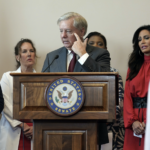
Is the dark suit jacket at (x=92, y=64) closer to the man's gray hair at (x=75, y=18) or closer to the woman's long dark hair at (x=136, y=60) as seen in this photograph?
the man's gray hair at (x=75, y=18)

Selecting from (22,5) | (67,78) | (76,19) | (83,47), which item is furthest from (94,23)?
(67,78)

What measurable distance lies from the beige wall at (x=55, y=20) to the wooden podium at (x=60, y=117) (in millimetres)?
2086

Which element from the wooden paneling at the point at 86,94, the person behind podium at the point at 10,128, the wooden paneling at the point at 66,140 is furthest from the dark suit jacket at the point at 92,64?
the person behind podium at the point at 10,128

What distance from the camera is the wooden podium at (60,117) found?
1576 millimetres

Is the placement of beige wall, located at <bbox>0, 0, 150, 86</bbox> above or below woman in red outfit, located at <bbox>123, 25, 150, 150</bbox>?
above

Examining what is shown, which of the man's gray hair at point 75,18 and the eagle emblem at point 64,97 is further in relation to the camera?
the man's gray hair at point 75,18

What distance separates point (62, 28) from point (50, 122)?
0.80 metres

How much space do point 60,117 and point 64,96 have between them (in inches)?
4.5

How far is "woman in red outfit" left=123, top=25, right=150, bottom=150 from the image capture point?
2727 mm

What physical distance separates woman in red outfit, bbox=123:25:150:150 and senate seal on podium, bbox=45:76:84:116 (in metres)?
1.27

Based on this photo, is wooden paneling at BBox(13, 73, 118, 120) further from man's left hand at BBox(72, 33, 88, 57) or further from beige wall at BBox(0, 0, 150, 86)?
beige wall at BBox(0, 0, 150, 86)

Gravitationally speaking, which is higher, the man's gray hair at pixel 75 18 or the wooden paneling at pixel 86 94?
the man's gray hair at pixel 75 18

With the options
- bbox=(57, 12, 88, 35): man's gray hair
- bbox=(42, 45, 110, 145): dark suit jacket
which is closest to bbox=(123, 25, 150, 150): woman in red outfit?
bbox=(42, 45, 110, 145): dark suit jacket

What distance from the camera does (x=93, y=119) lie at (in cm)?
157
